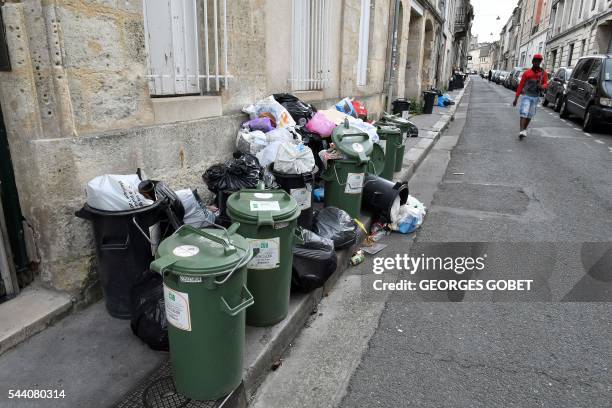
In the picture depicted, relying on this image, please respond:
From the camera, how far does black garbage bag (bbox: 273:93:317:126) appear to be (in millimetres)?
5133

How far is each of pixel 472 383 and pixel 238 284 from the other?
154 cm

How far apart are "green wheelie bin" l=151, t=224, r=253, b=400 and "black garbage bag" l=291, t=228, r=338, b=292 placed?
94 cm

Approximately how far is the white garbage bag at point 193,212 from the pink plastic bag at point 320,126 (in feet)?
7.00

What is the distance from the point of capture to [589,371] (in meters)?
2.58

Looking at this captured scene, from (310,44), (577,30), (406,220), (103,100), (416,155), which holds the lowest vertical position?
(406,220)

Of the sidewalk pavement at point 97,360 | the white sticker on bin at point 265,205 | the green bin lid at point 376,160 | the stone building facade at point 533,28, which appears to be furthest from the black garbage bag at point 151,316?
the stone building facade at point 533,28

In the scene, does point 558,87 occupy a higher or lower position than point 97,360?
higher

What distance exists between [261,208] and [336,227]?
1.48 metres

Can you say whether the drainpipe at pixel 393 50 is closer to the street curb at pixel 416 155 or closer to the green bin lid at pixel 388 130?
the street curb at pixel 416 155

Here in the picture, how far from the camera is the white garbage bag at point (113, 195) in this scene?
2.55 meters

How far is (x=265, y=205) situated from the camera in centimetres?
254

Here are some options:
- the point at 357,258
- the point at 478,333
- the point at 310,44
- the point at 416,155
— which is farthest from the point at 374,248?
the point at 416,155

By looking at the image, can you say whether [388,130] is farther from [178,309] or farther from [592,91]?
[592,91]

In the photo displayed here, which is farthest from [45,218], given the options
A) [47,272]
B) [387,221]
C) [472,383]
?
A: [387,221]
